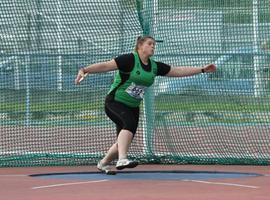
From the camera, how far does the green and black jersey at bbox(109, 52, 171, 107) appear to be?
35.9ft

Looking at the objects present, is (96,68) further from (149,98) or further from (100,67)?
(149,98)

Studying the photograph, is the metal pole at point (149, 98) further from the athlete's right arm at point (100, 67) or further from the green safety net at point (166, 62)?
the athlete's right arm at point (100, 67)

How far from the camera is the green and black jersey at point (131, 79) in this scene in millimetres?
10930

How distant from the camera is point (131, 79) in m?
11.0

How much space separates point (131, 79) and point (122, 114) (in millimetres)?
467

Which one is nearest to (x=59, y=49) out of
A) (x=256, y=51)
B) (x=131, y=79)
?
(x=131, y=79)

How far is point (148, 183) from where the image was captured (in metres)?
10.3

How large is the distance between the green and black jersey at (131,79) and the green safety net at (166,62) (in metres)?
2.07

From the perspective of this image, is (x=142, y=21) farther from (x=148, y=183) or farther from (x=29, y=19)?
(x=148, y=183)

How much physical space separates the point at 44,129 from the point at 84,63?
1.57m

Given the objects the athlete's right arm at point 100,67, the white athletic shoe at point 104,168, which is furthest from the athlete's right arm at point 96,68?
the white athletic shoe at point 104,168

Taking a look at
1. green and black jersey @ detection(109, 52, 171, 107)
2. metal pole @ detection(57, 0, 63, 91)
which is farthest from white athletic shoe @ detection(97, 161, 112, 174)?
metal pole @ detection(57, 0, 63, 91)

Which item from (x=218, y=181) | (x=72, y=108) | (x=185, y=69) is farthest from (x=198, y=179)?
(x=72, y=108)

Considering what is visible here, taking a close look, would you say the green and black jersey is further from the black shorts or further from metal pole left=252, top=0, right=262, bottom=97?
metal pole left=252, top=0, right=262, bottom=97
